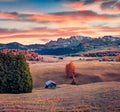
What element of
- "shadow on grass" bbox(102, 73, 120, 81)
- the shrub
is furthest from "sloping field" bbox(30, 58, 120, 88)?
the shrub

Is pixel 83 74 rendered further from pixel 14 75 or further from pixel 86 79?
pixel 14 75

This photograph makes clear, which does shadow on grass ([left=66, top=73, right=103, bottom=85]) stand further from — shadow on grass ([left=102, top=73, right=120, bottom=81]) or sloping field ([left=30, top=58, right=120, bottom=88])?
shadow on grass ([left=102, top=73, right=120, bottom=81])

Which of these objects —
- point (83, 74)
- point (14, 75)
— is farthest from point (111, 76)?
point (14, 75)

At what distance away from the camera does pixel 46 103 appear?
52.6 metres

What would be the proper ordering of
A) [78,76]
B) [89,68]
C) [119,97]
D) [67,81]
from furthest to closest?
1. [89,68]
2. [78,76]
3. [67,81]
4. [119,97]

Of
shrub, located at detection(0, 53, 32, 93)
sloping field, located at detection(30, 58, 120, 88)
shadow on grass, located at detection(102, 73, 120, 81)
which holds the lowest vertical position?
shadow on grass, located at detection(102, 73, 120, 81)

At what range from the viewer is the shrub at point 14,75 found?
274 feet

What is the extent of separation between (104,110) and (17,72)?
41.7 m

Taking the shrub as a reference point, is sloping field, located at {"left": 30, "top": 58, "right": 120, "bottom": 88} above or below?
below

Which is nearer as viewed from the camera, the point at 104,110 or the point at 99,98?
the point at 104,110

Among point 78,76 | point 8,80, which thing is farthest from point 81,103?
point 78,76

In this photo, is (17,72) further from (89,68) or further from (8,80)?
(89,68)

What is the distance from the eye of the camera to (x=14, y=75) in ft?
278

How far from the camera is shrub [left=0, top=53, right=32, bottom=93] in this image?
83.6 metres
